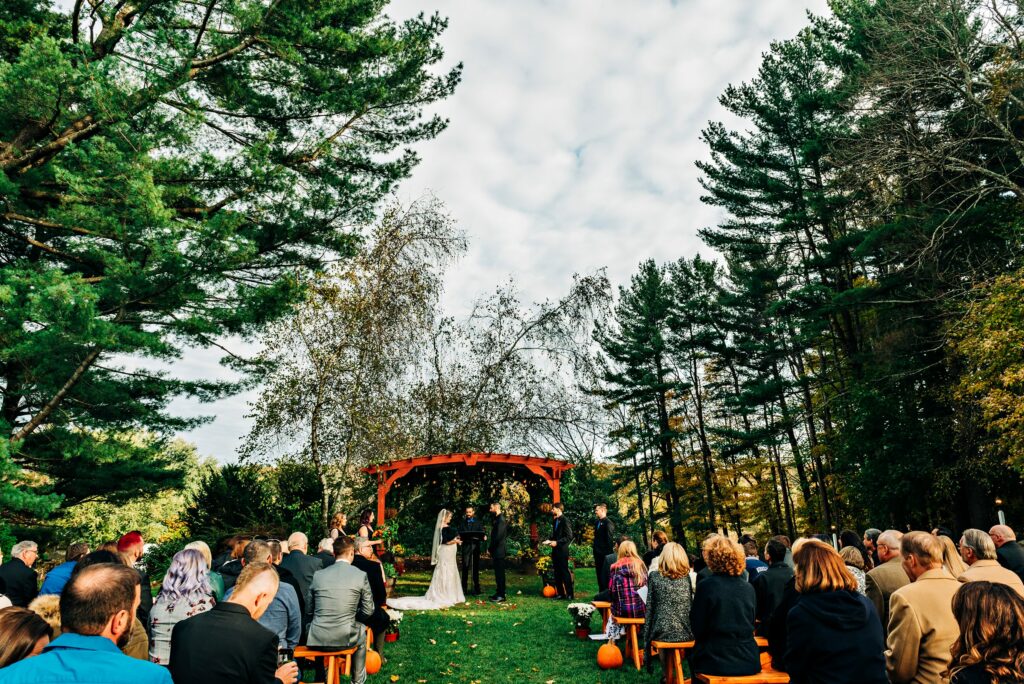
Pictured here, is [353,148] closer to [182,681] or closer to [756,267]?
[182,681]

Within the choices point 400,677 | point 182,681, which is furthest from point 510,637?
point 182,681

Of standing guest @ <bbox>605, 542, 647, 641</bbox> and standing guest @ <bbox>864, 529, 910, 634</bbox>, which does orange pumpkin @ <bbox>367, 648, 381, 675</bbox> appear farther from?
standing guest @ <bbox>864, 529, 910, 634</bbox>

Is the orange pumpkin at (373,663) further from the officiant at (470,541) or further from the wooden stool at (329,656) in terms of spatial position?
the officiant at (470,541)

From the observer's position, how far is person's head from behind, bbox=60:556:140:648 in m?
1.90

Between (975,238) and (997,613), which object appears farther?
(975,238)

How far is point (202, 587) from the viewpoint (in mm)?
4035

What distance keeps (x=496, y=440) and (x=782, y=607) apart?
12.6 meters

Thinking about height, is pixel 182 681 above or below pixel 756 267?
below

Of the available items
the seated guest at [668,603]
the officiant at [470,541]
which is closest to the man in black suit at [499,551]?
the officiant at [470,541]

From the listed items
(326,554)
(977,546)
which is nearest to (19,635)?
(326,554)

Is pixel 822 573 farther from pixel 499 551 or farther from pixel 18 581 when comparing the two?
pixel 499 551

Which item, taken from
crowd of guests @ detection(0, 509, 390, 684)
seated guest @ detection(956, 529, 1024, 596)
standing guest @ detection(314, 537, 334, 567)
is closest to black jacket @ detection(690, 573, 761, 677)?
seated guest @ detection(956, 529, 1024, 596)

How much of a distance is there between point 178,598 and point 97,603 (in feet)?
7.92

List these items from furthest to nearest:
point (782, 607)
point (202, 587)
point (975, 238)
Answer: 1. point (975, 238)
2. point (782, 607)
3. point (202, 587)
